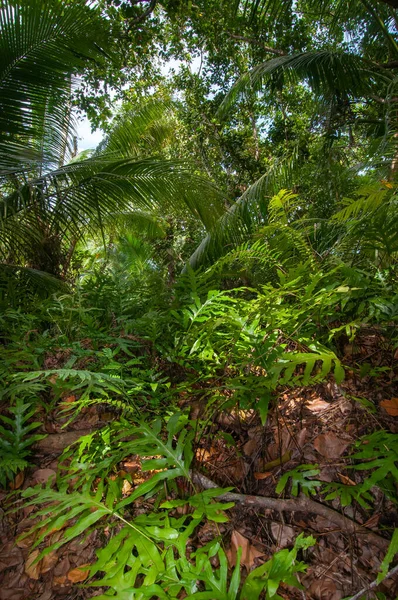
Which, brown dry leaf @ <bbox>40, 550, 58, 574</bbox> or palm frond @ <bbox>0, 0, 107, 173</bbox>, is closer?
brown dry leaf @ <bbox>40, 550, 58, 574</bbox>

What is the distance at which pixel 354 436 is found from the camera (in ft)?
4.02

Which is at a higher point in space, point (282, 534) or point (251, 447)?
point (251, 447)

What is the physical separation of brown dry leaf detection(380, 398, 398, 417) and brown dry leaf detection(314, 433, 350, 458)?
210 millimetres

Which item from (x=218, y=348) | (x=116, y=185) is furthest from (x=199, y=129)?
(x=218, y=348)

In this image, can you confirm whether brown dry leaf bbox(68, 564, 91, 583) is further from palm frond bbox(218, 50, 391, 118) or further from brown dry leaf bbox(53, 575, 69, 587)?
palm frond bbox(218, 50, 391, 118)

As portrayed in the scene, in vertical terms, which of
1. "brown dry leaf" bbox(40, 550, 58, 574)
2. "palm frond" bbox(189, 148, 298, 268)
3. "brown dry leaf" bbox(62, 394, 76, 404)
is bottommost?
"brown dry leaf" bbox(40, 550, 58, 574)

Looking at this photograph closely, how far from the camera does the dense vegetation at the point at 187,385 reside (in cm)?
96

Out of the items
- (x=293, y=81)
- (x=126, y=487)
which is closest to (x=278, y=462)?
(x=126, y=487)

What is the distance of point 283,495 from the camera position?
1.11 meters

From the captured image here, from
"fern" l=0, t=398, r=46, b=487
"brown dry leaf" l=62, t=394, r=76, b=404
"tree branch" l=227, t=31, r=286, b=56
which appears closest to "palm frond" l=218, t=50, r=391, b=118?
"tree branch" l=227, t=31, r=286, b=56

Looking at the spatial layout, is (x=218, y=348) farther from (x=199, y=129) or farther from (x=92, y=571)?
(x=199, y=129)

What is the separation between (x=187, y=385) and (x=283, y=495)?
0.56 m

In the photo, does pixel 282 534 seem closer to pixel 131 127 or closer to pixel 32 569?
pixel 32 569

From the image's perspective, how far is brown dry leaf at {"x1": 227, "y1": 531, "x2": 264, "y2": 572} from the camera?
39.2 inches
